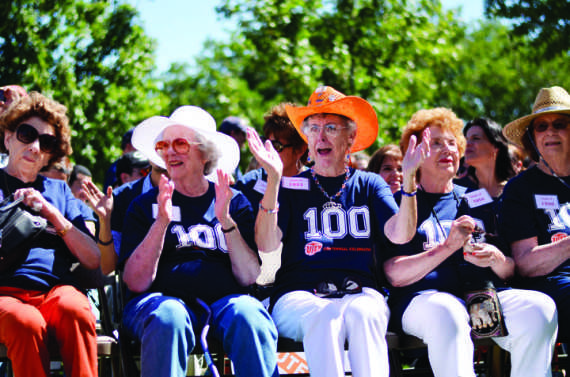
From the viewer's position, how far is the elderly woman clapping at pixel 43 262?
336cm

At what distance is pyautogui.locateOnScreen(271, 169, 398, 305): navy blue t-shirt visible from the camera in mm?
3904

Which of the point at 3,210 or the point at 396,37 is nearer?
the point at 3,210

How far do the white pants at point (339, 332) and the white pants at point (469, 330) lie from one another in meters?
0.24

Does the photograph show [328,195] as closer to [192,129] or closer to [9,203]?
[192,129]

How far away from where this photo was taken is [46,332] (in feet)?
11.4

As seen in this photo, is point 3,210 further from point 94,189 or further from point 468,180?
point 468,180

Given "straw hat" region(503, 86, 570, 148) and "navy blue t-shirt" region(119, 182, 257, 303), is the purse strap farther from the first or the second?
"straw hat" region(503, 86, 570, 148)

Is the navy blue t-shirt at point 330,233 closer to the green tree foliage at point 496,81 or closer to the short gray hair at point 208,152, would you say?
the short gray hair at point 208,152

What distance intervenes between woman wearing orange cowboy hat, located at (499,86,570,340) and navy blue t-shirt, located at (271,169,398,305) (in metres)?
0.91

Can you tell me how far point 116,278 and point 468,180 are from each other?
140 inches

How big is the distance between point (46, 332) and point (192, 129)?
161 centimetres

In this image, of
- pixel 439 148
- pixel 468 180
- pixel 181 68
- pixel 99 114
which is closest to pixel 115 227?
pixel 439 148

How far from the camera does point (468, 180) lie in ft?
20.9

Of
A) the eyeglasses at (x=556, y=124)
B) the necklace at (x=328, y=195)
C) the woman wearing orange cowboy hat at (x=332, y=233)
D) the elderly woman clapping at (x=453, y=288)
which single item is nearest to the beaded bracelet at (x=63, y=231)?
the woman wearing orange cowboy hat at (x=332, y=233)
